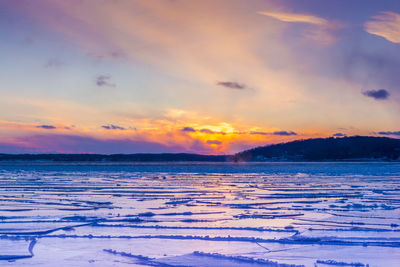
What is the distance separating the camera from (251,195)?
62.2 feet

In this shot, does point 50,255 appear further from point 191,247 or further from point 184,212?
point 184,212

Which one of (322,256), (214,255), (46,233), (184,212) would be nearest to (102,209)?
(184,212)

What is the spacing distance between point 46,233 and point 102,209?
4214 mm

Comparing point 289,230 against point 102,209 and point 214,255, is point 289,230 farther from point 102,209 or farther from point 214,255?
point 102,209

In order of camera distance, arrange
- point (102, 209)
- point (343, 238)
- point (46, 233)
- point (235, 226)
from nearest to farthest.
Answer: point (343, 238), point (46, 233), point (235, 226), point (102, 209)

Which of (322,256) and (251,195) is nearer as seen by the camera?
(322,256)

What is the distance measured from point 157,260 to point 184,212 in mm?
5633

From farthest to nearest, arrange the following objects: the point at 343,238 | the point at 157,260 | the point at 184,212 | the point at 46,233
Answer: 1. the point at 184,212
2. the point at 46,233
3. the point at 343,238
4. the point at 157,260

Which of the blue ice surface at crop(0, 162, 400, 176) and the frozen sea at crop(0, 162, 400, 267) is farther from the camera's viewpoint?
the blue ice surface at crop(0, 162, 400, 176)

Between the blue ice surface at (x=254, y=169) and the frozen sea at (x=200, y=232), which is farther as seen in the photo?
the blue ice surface at (x=254, y=169)

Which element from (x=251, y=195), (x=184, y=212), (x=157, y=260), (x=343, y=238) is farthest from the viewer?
(x=251, y=195)

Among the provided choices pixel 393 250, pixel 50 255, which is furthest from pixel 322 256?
pixel 50 255

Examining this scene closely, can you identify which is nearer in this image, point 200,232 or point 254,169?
point 200,232

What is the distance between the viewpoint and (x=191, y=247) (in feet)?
29.0
